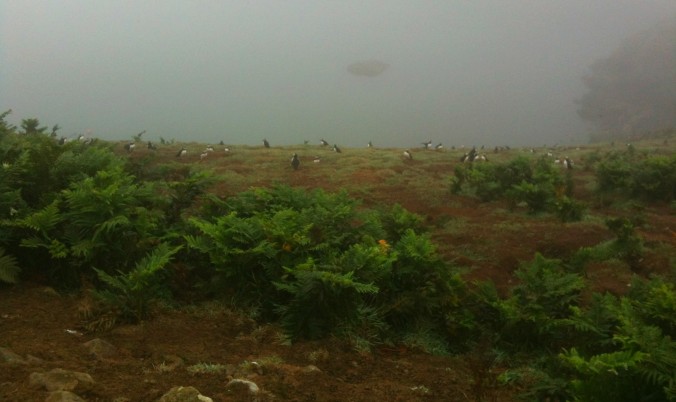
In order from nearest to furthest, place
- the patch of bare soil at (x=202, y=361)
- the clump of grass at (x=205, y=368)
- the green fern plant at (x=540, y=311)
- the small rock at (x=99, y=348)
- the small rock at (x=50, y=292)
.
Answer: the patch of bare soil at (x=202, y=361)
the clump of grass at (x=205, y=368)
the small rock at (x=99, y=348)
the small rock at (x=50, y=292)
the green fern plant at (x=540, y=311)

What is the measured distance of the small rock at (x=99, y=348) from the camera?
4.69 m

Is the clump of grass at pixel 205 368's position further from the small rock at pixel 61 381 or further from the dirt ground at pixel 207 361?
the small rock at pixel 61 381

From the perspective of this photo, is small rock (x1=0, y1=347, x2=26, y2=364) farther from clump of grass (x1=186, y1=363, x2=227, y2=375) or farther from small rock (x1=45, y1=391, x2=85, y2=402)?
clump of grass (x1=186, y1=363, x2=227, y2=375)

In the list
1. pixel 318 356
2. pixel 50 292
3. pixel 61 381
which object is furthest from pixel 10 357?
pixel 318 356

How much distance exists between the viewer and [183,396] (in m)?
3.86

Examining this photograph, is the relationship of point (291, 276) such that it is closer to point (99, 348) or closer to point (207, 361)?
point (207, 361)

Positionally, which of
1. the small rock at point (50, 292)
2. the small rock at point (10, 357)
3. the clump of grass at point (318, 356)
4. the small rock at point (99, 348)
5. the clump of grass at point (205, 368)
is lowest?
the clump of grass at point (318, 356)

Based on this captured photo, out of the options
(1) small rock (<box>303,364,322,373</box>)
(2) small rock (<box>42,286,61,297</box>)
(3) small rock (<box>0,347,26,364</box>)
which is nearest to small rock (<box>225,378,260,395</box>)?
(1) small rock (<box>303,364,322,373</box>)

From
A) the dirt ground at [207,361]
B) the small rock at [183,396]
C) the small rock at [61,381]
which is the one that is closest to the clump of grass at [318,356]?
the dirt ground at [207,361]

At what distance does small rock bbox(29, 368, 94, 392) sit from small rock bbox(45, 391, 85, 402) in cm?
16

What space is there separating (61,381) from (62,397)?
1.09ft

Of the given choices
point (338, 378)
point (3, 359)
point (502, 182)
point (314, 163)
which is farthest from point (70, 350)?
point (314, 163)

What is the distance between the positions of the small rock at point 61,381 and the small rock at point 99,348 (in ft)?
2.08

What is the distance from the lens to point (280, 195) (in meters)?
8.25
